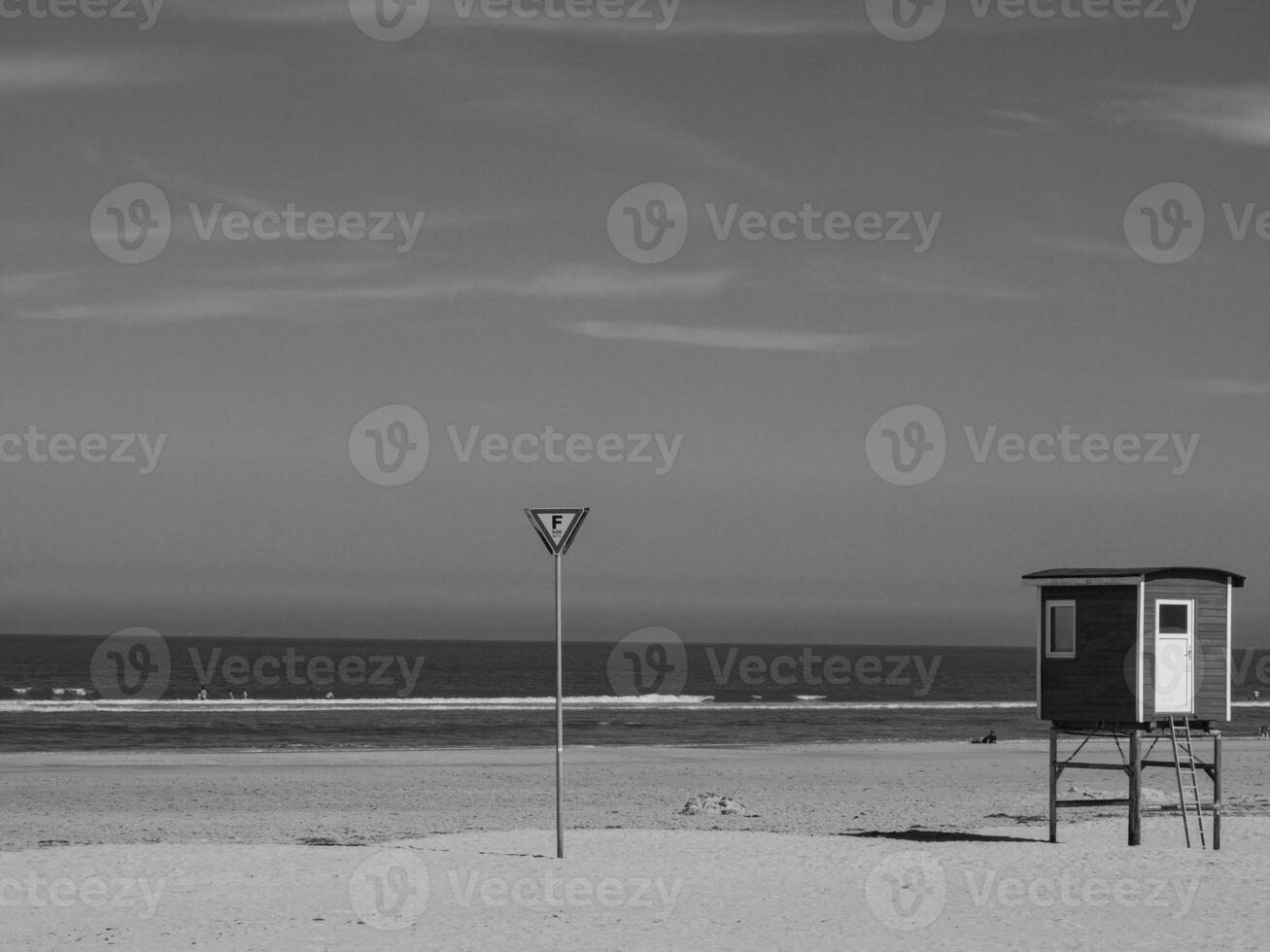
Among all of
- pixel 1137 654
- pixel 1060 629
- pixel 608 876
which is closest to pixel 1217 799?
pixel 1137 654

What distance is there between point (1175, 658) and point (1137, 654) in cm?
74

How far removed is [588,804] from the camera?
31281 millimetres

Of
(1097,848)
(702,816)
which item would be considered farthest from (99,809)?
(1097,848)

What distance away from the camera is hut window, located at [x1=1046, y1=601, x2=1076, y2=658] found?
22.6m

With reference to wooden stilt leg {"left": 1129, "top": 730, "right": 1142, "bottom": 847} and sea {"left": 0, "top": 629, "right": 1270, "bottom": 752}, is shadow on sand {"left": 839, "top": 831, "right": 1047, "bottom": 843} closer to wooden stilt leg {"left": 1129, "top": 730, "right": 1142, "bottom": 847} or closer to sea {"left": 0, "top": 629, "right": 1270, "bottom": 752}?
wooden stilt leg {"left": 1129, "top": 730, "right": 1142, "bottom": 847}

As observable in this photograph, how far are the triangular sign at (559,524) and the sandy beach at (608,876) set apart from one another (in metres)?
3.80

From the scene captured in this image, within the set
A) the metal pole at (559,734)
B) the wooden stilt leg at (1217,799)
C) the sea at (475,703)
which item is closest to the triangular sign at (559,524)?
the metal pole at (559,734)

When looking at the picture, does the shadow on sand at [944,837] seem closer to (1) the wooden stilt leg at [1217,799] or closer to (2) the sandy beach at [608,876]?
(2) the sandy beach at [608,876]

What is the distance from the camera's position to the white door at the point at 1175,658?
72.5ft

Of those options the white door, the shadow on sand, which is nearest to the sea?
the shadow on sand

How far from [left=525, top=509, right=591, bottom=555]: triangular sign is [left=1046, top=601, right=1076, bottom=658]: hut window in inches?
339

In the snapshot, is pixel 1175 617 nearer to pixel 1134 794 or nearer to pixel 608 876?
pixel 1134 794

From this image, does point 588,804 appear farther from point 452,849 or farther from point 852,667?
point 852,667

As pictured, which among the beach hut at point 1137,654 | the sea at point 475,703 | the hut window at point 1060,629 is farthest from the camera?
the sea at point 475,703
